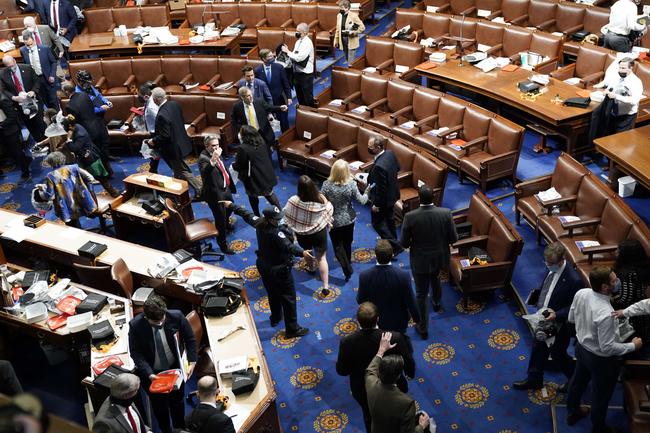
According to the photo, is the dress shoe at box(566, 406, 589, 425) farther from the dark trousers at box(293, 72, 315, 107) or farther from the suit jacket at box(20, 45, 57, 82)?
the suit jacket at box(20, 45, 57, 82)

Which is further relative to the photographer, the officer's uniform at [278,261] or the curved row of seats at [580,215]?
the curved row of seats at [580,215]

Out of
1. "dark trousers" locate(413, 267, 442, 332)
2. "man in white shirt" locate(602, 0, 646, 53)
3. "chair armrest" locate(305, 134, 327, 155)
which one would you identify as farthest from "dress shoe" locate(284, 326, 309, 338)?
"man in white shirt" locate(602, 0, 646, 53)

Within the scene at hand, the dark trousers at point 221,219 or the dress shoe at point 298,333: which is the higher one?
the dark trousers at point 221,219

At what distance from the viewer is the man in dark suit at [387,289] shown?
500cm

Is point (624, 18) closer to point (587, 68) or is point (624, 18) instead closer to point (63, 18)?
point (587, 68)

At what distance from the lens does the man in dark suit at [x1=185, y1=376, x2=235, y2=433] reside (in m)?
3.97

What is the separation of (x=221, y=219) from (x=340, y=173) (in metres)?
1.77

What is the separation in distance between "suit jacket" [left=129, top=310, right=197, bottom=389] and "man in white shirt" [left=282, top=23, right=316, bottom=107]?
19.5ft

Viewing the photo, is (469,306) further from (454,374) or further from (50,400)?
(50,400)

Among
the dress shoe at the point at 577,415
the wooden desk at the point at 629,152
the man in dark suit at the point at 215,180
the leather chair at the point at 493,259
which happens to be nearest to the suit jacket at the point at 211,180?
the man in dark suit at the point at 215,180

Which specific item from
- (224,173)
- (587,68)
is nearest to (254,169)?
(224,173)

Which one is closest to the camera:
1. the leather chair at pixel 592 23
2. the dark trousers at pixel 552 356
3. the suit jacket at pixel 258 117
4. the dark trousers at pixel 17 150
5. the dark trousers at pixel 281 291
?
the dark trousers at pixel 552 356

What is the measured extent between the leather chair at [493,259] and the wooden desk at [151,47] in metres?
6.98

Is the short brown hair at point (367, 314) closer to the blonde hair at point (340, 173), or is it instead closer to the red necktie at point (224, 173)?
the blonde hair at point (340, 173)
